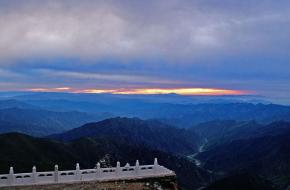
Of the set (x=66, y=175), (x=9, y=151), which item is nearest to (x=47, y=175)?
(x=66, y=175)

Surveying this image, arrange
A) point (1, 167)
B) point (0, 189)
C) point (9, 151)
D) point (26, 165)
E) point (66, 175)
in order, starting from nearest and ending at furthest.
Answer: point (0, 189), point (66, 175), point (1, 167), point (26, 165), point (9, 151)

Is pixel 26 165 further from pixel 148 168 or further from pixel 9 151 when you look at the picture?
pixel 148 168

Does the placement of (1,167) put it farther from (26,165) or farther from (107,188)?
(107,188)

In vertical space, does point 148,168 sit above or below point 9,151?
above

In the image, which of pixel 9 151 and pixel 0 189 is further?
pixel 9 151

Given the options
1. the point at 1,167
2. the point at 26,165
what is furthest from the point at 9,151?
the point at 1,167

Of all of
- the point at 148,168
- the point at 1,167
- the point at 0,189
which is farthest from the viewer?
the point at 1,167
